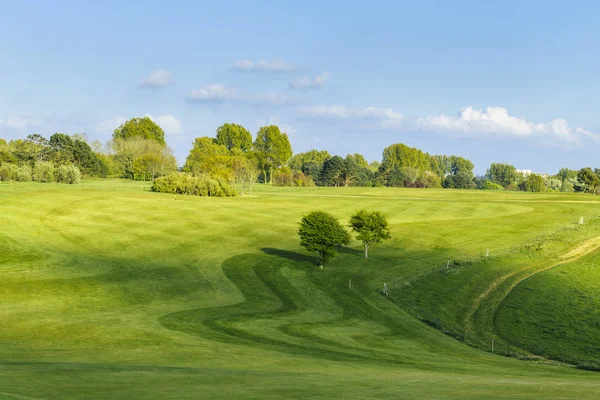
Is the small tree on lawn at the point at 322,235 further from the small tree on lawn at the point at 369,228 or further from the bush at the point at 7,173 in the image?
the bush at the point at 7,173

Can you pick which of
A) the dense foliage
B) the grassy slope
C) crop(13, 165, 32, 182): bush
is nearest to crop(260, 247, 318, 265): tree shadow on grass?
the grassy slope

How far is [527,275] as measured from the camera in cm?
6681

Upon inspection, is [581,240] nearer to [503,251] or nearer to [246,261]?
[503,251]

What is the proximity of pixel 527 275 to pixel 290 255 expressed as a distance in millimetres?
25896

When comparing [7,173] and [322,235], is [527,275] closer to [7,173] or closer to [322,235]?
[322,235]

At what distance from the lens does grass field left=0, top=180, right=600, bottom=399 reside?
2197 cm

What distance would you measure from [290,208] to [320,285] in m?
54.4

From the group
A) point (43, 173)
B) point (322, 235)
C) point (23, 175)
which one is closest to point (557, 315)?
point (322, 235)

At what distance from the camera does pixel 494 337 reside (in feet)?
159

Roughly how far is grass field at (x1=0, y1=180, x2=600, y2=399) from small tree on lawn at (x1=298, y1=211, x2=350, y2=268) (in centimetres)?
189

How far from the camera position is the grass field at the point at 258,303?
2197cm

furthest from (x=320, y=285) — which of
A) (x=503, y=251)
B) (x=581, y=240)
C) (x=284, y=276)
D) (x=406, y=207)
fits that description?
(x=406, y=207)

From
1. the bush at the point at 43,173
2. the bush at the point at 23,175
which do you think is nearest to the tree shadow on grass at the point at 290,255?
the bush at the point at 43,173

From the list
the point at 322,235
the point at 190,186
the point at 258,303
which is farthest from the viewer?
the point at 190,186
